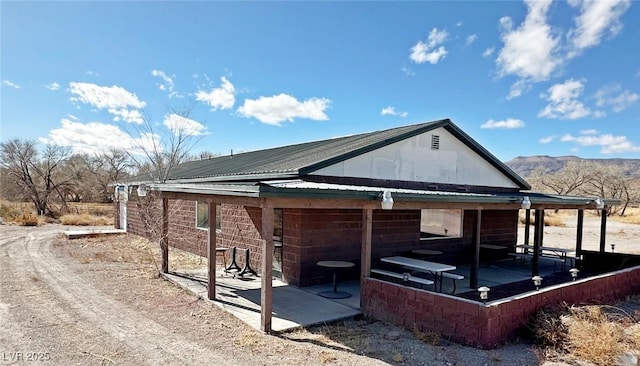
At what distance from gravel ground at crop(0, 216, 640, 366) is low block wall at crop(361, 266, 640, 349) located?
165 mm

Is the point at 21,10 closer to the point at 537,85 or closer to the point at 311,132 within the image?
the point at 311,132

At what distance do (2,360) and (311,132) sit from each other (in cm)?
2736


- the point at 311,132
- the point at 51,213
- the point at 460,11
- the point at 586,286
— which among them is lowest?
A: the point at 51,213

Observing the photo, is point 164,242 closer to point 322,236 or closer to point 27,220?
point 322,236

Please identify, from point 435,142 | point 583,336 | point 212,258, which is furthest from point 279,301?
point 435,142

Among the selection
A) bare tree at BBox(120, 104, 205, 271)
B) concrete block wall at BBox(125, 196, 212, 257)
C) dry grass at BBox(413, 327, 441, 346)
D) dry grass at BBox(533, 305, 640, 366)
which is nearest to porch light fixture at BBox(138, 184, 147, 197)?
concrete block wall at BBox(125, 196, 212, 257)

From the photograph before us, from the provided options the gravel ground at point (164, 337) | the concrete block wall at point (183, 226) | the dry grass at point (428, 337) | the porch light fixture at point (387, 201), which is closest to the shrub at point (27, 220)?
the concrete block wall at point (183, 226)

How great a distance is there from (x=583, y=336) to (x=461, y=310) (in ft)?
4.82

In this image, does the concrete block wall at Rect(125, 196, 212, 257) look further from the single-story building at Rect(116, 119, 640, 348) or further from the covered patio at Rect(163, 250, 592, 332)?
the covered patio at Rect(163, 250, 592, 332)

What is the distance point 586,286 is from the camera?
22.4 feet

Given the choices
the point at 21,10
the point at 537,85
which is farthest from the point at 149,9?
the point at 537,85

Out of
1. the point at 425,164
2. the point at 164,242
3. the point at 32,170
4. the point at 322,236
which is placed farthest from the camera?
the point at 32,170

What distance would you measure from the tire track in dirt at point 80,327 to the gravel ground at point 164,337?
1cm

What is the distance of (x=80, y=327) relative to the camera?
5.33 m
